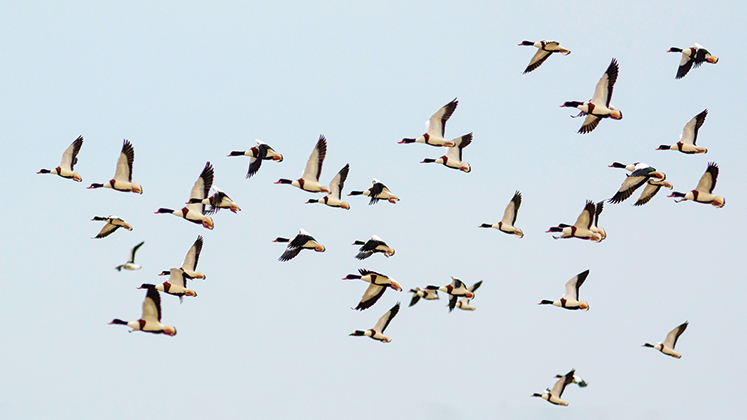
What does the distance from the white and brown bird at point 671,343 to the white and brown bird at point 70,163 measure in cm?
2671

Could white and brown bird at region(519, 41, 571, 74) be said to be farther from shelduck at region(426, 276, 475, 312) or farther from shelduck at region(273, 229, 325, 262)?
shelduck at region(273, 229, 325, 262)

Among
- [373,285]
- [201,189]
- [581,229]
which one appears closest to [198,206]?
[201,189]

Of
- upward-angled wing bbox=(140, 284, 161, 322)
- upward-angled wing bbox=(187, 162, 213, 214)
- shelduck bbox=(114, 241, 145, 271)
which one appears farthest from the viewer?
upward-angled wing bbox=(187, 162, 213, 214)

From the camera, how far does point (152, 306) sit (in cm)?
3456

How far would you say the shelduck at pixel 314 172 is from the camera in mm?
42750

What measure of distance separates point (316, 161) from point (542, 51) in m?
11.3

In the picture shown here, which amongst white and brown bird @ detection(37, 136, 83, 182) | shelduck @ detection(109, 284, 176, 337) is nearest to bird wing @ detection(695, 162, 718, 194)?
shelduck @ detection(109, 284, 176, 337)

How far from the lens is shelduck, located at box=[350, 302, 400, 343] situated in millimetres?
42812

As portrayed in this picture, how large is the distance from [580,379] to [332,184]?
15.4 m

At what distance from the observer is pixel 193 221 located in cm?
4303

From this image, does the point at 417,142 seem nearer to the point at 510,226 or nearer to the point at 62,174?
the point at 510,226

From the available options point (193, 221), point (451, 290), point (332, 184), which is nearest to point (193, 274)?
point (193, 221)

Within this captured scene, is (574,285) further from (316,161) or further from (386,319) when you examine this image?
(316,161)

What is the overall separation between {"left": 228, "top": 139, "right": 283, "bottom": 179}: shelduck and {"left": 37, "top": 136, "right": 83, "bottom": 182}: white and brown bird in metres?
6.59
